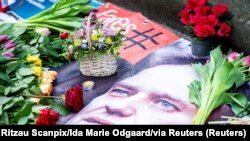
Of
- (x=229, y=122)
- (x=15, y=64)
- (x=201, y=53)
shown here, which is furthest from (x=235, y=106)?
(x=15, y=64)

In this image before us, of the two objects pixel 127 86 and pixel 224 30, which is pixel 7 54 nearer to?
pixel 127 86

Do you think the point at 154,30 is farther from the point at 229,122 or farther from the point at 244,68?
the point at 229,122

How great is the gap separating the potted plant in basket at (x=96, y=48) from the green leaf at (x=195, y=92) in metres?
0.61

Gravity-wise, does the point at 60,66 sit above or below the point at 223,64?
below

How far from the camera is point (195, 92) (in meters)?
2.99

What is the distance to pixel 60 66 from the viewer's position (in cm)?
354

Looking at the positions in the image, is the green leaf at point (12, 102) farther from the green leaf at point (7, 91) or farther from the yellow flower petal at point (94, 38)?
the yellow flower petal at point (94, 38)

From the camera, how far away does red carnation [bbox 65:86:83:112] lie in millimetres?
2926

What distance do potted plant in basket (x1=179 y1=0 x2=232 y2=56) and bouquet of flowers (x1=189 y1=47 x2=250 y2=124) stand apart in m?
0.33

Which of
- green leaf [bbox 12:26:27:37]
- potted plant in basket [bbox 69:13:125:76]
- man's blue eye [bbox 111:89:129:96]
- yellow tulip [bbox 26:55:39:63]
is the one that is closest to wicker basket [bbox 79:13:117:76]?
potted plant in basket [bbox 69:13:125:76]

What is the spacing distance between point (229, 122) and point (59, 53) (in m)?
1.51

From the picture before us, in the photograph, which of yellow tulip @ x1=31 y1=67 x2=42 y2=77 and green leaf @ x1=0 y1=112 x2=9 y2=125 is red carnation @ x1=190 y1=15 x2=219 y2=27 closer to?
yellow tulip @ x1=31 y1=67 x2=42 y2=77

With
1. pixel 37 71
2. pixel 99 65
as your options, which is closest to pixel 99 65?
pixel 99 65

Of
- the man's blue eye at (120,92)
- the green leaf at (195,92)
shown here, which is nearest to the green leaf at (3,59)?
the man's blue eye at (120,92)
